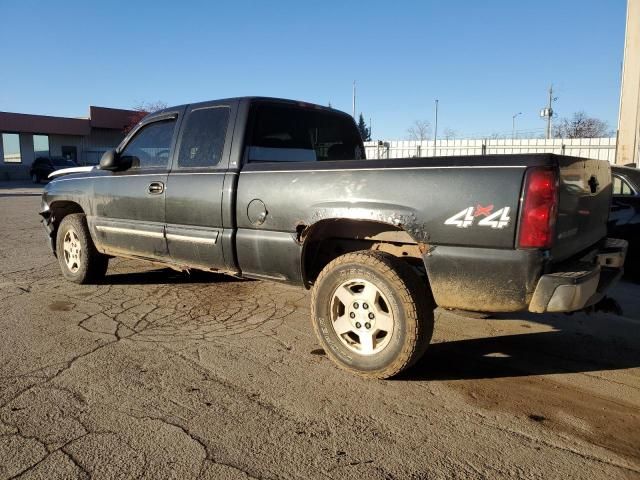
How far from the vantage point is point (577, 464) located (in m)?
2.43

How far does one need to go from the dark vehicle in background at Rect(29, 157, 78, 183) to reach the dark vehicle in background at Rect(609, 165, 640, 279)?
3127cm

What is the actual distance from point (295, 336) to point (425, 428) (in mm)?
1693

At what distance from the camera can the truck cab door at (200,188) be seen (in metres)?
4.26

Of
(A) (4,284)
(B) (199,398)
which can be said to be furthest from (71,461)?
(A) (4,284)

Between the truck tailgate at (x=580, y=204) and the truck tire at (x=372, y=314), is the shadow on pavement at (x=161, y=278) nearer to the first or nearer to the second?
→ the truck tire at (x=372, y=314)

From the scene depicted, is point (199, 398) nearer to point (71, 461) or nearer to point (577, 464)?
point (71, 461)

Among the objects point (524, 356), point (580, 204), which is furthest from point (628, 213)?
point (580, 204)

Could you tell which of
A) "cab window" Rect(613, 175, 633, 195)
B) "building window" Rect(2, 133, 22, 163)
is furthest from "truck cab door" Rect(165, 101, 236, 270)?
"building window" Rect(2, 133, 22, 163)

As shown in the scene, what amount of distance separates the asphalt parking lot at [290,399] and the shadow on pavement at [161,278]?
3.57 ft

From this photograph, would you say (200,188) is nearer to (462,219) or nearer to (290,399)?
(290,399)

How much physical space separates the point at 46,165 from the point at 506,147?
27.9m

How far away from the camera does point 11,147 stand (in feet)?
143

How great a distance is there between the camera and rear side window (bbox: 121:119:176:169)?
498 centimetres

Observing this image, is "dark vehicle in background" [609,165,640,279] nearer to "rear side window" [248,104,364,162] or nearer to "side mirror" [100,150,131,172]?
"rear side window" [248,104,364,162]
